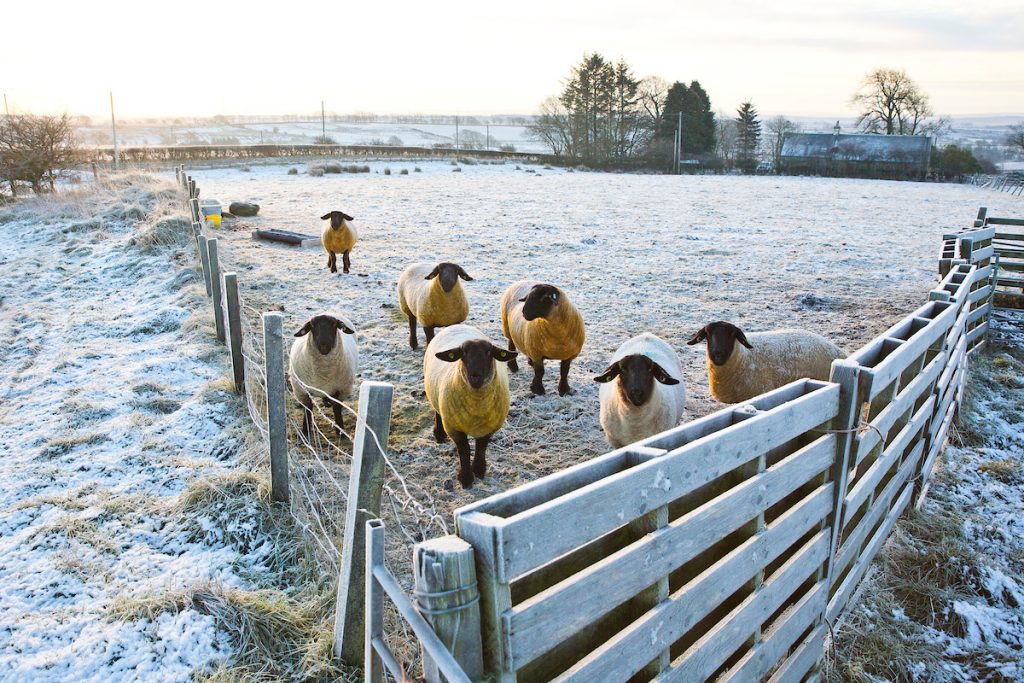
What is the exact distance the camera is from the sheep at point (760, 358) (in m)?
6.07

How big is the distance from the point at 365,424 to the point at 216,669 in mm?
1591

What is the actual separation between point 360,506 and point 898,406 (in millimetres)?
3319

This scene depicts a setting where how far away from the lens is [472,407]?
5398 mm

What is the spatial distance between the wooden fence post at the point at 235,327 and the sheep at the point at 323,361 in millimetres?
659

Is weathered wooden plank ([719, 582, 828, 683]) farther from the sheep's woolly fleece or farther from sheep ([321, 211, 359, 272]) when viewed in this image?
sheep ([321, 211, 359, 272])

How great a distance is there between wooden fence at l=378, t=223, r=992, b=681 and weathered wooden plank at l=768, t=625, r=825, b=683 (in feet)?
0.04

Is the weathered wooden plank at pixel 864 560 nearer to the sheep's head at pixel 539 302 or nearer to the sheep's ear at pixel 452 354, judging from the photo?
the sheep's ear at pixel 452 354

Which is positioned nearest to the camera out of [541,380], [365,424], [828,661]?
[365,424]

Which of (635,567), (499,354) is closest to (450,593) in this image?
(635,567)

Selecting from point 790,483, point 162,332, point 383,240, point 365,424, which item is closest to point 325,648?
point 365,424

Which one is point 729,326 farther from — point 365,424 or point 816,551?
point 365,424

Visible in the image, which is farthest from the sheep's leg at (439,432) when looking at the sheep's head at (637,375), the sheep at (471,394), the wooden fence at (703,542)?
the wooden fence at (703,542)

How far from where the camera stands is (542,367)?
297 inches

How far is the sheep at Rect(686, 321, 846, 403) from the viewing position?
6070mm
